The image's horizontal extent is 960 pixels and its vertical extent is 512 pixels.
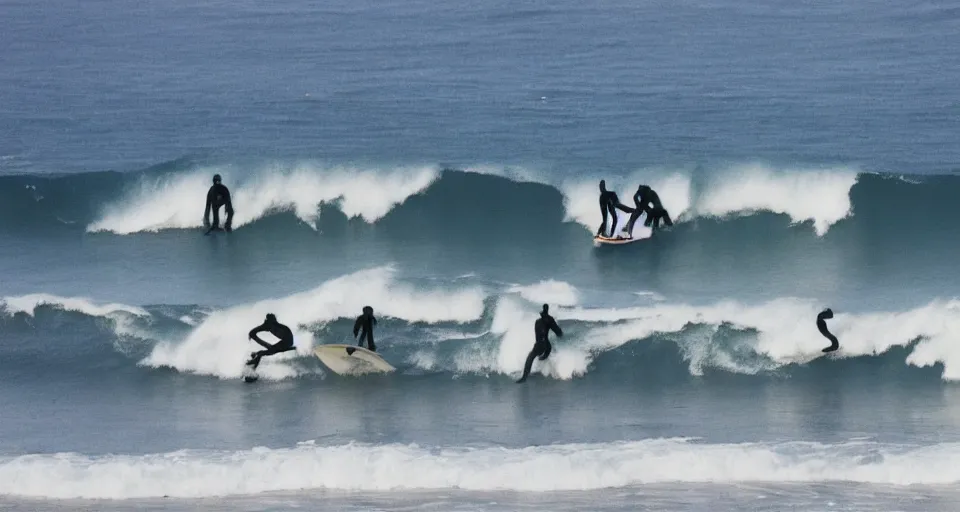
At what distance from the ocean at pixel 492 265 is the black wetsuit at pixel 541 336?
0.28m

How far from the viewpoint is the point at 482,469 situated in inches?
586

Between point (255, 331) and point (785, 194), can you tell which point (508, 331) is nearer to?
point (255, 331)

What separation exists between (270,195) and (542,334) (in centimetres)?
828

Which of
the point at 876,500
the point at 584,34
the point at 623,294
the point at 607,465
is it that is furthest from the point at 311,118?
the point at 876,500

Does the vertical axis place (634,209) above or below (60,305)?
above

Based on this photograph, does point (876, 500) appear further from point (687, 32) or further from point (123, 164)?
point (687, 32)

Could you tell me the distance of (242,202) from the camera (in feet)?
78.1

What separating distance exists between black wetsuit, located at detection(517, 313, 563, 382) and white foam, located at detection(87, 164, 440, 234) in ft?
21.8

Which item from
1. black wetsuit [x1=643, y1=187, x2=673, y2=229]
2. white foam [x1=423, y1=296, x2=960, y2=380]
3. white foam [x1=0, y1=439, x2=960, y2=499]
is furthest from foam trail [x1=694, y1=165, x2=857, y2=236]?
white foam [x1=0, y1=439, x2=960, y2=499]

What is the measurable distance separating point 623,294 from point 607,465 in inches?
199

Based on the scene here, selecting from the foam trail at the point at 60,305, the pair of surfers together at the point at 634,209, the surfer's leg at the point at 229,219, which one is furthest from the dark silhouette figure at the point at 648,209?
the foam trail at the point at 60,305

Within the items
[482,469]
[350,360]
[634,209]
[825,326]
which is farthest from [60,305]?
[825,326]

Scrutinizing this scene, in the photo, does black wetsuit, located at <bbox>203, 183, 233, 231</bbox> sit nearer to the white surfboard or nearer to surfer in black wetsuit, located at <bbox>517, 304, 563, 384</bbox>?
the white surfboard

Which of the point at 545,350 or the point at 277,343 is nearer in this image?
the point at 545,350
